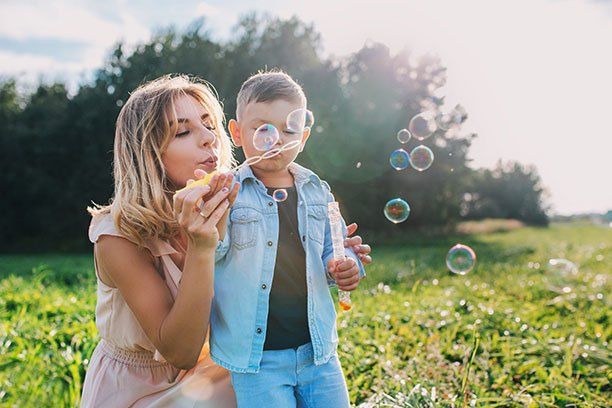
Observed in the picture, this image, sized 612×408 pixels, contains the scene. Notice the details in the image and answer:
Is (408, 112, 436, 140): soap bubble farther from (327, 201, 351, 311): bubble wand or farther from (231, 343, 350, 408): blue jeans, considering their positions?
(231, 343, 350, 408): blue jeans

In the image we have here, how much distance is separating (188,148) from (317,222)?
0.56 m

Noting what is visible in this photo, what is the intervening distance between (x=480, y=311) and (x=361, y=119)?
52.8 ft

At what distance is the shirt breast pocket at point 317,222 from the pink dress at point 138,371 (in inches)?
20.4

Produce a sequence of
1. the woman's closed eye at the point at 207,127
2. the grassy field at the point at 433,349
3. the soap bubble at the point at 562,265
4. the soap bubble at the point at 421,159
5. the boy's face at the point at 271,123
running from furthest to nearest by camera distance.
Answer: the soap bubble at the point at 562,265, the soap bubble at the point at 421,159, the grassy field at the point at 433,349, the woman's closed eye at the point at 207,127, the boy's face at the point at 271,123

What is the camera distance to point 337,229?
2.08 metres

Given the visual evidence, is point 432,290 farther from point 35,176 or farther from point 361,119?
point 35,176

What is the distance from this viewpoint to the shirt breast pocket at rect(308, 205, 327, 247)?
2158 mm

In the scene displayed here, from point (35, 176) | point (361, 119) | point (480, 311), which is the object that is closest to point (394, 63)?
point (361, 119)

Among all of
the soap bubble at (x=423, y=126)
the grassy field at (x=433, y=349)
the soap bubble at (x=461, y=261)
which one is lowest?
the grassy field at (x=433, y=349)

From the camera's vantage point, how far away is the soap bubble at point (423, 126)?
154 inches

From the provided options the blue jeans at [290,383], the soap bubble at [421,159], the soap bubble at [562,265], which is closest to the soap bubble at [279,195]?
the blue jeans at [290,383]

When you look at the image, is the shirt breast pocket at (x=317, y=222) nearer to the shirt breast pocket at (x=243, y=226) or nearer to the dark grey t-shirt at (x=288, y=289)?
the dark grey t-shirt at (x=288, y=289)

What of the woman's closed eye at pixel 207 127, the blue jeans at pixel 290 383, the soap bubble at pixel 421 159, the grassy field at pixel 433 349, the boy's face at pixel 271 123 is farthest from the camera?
the soap bubble at pixel 421 159

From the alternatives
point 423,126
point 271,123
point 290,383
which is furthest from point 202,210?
point 423,126
